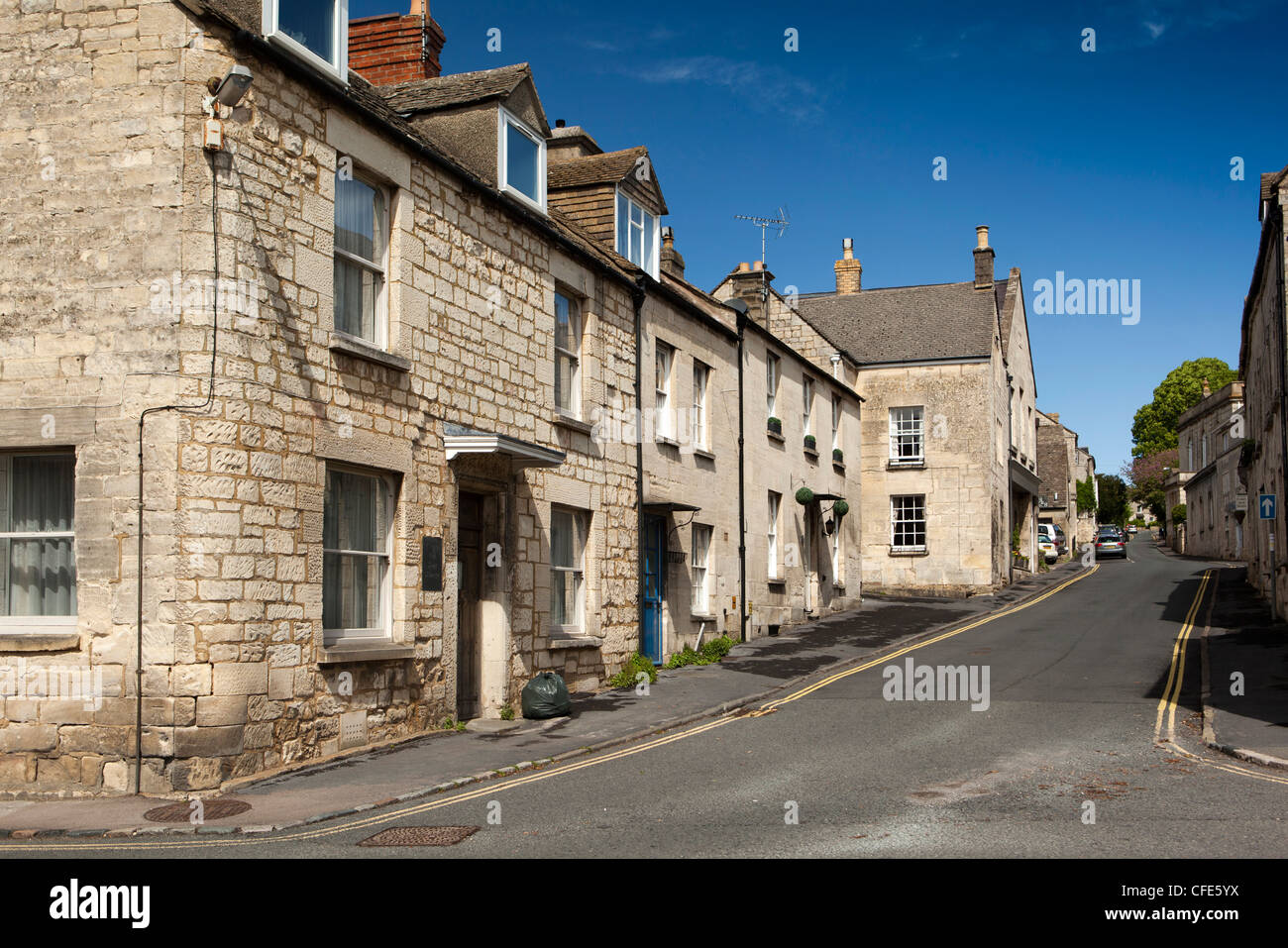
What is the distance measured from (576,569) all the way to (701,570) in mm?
5500

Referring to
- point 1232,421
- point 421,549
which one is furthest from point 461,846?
point 1232,421

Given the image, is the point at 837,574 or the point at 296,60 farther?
the point at 837,574

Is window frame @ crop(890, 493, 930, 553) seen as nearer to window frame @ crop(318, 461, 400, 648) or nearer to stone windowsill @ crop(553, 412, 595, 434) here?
stone windowsill @ crop(553, 412, 595, 434)

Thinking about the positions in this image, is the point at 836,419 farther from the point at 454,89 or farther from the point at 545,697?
the point at 545,697

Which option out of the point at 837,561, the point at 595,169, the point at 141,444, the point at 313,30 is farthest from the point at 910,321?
the point at 141,444

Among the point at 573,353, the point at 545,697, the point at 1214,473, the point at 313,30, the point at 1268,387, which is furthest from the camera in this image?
the point at 1214,473

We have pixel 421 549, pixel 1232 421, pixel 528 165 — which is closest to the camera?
pixel 421 549

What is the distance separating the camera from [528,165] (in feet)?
54.0

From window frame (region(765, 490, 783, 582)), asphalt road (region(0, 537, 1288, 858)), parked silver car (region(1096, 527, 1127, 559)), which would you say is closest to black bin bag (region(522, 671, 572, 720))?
asphalt road (region(0, 537, 1288, 858))

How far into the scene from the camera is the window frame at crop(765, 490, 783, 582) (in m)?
25.9

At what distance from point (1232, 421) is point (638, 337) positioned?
126 feet

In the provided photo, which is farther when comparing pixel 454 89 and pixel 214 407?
pixel 454 89

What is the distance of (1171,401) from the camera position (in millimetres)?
83812
